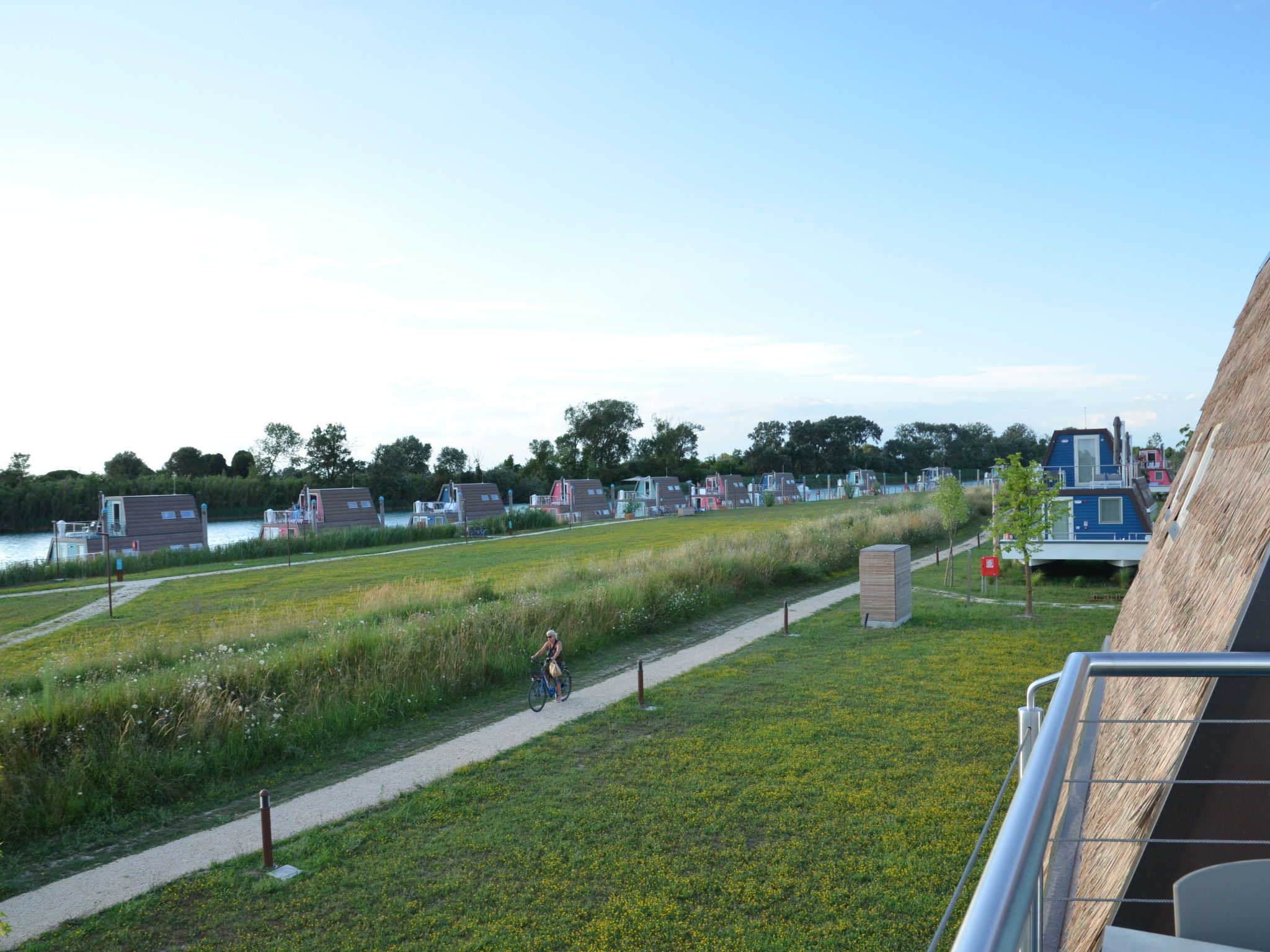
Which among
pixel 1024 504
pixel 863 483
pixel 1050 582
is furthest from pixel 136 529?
pixel 863 483

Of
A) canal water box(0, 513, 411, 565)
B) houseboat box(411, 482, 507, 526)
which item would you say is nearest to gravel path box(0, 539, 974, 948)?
canal water box(0, 513, 411, 565)

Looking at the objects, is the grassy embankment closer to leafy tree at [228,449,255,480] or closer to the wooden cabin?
the wooden cabin

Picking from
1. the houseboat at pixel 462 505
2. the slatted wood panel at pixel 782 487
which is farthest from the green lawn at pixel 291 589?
the slatted wood panel at pixel 782 487

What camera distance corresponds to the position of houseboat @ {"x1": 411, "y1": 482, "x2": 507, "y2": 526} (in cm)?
5775

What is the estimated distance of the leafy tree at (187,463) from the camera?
94750 millimetres

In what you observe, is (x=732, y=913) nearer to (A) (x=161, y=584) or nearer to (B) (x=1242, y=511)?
(B) (x=1242, y=511)

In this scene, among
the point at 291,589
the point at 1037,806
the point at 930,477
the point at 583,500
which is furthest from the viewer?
the point at 930,477

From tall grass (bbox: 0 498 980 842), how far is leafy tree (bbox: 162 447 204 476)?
85450mm

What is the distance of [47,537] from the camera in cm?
6550

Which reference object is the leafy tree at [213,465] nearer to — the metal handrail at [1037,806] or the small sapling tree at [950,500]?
the small sapling tree at [950,500]

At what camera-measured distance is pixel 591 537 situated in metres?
44.2

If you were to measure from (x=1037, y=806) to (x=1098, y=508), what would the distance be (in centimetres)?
2533

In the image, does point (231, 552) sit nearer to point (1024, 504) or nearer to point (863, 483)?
point (1024, 504)

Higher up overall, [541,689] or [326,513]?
[326,513]
